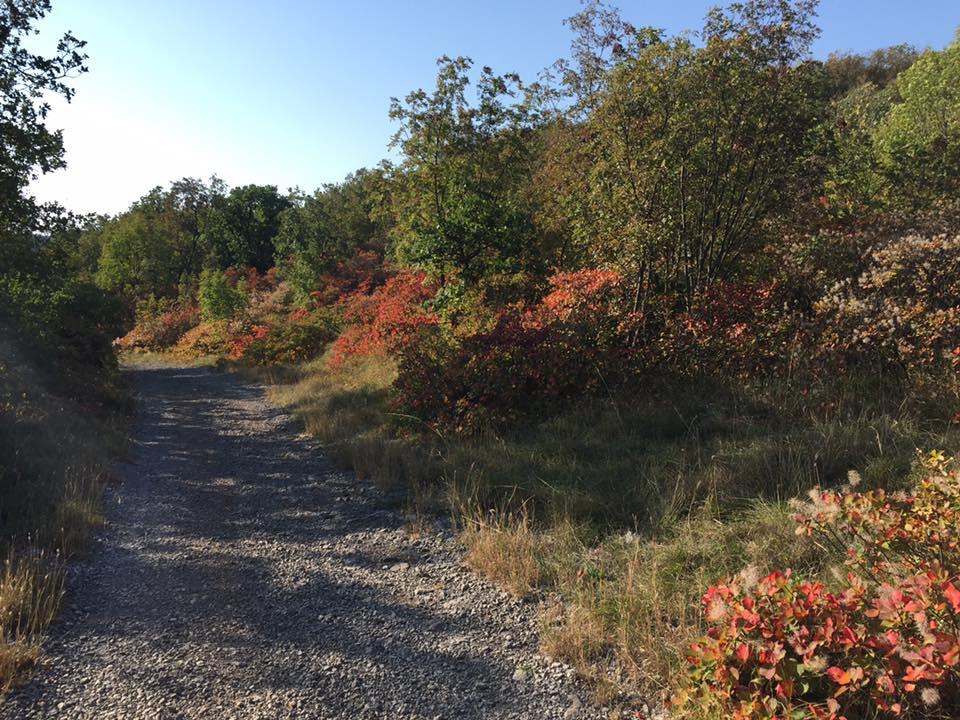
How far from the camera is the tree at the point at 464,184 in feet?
39.5

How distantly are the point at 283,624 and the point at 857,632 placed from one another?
294cm

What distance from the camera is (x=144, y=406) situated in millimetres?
13609

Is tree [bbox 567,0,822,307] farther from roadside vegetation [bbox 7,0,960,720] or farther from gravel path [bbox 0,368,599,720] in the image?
gravel path [bbox 0,368,599,720]

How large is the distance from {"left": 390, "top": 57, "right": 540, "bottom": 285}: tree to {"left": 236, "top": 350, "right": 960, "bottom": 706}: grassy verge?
5.16 metres

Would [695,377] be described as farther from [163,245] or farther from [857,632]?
[163,245]

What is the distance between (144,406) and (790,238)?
13142 millimetres

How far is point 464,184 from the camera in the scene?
12.2 metres

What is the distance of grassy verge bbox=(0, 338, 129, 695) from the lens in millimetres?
3443

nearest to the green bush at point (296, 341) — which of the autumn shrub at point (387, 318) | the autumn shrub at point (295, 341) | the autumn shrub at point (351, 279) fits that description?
the autumn shrub at point (295, 341)

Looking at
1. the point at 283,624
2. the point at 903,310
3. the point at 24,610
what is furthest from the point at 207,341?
the point at 903,310

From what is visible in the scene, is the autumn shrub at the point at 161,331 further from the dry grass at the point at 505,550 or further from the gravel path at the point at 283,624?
the dry grass at the point at 505,550

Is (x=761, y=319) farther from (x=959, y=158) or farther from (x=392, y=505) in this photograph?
(x=959, y=158)

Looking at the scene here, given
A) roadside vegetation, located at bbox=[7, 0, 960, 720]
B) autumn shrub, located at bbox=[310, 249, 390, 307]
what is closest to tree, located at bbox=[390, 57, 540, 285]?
roadside vegetation, located at bbox=[7, 0, 960, 720]

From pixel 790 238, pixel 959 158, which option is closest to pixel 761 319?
pixel 790 238
